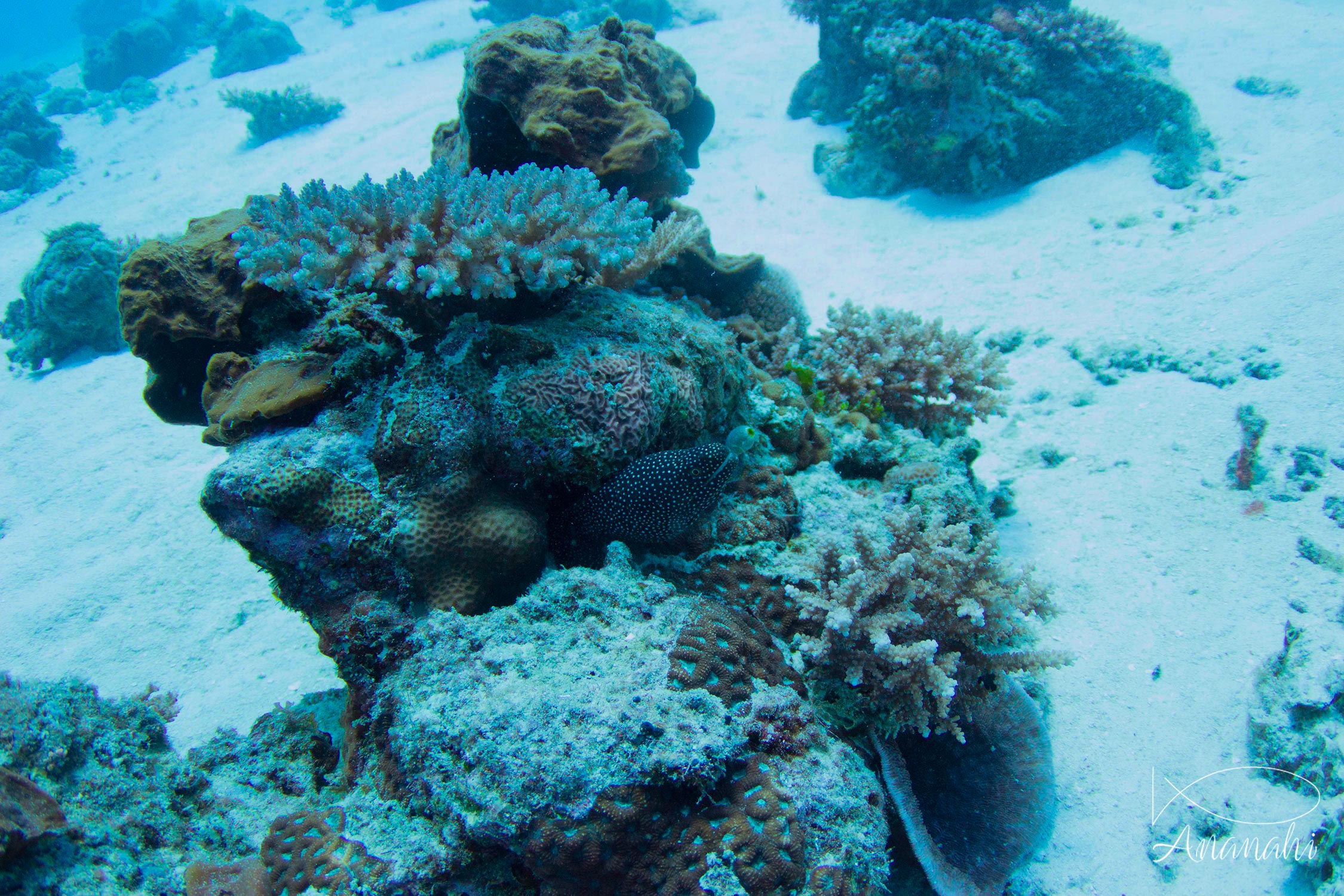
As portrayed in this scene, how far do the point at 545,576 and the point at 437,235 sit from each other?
5.99 ft

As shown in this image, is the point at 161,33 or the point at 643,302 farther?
the point at 161,33

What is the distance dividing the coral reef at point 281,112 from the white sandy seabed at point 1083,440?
2.65 m

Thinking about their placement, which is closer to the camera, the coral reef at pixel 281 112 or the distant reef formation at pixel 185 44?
the coral reef at pixel 281 112

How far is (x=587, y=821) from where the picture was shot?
1.93 meters

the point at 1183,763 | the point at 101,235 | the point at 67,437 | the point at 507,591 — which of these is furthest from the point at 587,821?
the point at 101,235

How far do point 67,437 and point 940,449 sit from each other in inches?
386

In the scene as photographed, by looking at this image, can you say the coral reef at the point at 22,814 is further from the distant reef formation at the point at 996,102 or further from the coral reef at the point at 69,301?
the distant reef formation at the point at 996,102

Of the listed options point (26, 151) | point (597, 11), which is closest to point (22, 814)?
point (597, 11)

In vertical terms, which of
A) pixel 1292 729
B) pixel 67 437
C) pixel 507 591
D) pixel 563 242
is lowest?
pixel 67 437

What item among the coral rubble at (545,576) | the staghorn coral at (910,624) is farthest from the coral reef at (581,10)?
the staghorn coral at (910,624)

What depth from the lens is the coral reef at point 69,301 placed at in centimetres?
854

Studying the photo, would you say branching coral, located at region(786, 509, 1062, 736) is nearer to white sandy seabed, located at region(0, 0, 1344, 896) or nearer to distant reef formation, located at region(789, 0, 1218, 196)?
white sandy seabed, located at region(0, 0, 1344, 896)

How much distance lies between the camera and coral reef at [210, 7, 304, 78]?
19.0 metres

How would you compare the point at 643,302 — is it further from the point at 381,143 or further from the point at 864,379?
the point at 381,143
